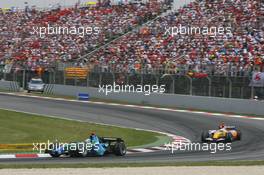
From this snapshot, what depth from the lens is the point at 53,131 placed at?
74.9 feet

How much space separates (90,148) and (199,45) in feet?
58.7

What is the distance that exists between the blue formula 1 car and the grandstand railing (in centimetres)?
1229

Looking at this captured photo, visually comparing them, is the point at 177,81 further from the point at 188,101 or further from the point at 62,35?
the point at 62,35

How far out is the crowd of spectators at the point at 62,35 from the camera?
44188 millimetres

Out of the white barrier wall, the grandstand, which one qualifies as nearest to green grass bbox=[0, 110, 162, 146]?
the white barrier wall

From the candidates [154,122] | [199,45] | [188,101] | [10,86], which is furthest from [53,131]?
[10,86]

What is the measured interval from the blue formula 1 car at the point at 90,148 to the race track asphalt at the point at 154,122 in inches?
12.1

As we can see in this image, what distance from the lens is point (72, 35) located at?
46281 millimetres

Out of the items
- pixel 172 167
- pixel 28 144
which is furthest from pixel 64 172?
pixel 28 144

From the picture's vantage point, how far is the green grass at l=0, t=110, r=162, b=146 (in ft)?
69.2

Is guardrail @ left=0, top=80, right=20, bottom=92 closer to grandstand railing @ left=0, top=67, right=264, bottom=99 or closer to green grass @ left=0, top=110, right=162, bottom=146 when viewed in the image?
grandstand railing @ left=0, top=67, right=264, bottom=99

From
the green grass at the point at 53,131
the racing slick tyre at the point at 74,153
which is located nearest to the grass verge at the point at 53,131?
the green grass at the point at 53,131

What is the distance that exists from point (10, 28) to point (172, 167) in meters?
42.0

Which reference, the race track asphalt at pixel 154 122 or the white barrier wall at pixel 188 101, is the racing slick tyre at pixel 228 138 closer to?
the race track asphalt at pixel 154 122
